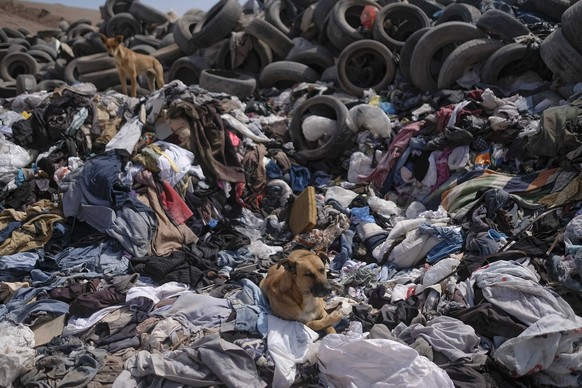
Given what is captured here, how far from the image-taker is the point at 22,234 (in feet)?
18.7

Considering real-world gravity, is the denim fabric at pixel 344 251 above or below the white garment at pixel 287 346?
below

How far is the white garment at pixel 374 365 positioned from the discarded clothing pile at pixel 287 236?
0.01 meters

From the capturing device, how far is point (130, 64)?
848cm

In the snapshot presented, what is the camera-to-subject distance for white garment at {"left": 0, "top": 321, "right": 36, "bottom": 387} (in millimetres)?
3699

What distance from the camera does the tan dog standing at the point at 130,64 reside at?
26.8ft

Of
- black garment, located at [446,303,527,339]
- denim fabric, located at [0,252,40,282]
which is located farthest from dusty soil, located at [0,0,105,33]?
black garment, located at [446,303,527,339]

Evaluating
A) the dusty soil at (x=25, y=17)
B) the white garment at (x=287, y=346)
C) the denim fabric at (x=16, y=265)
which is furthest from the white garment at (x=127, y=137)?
the dusty soil at (x=25, y=17)

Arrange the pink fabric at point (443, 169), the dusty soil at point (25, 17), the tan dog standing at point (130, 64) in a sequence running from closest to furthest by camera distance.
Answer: the pink fabric at point (443, 169)
the tan dog standing at point (130, 64)
the dusty soil at point (25, 17)

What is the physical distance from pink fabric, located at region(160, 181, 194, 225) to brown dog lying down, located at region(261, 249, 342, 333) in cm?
225

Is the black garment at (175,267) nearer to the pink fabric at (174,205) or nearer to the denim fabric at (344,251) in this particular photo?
the pink fabric at (174,205)

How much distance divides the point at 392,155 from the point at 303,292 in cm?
335

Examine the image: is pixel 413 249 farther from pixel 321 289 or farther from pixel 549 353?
pixel 549 353

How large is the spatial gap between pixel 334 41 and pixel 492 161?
4.38m

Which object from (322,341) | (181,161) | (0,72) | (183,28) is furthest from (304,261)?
(0,72)
